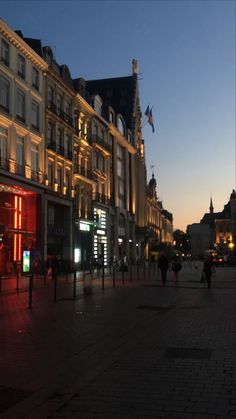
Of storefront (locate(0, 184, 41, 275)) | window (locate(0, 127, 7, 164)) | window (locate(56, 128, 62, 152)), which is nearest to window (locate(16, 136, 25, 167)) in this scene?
window (locate(0, 127, 7, 164))

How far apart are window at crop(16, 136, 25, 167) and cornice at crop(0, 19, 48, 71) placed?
20.5 ft

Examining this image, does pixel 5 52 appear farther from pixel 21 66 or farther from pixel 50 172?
pixel 50 172

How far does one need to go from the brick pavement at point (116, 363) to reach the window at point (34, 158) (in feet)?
78.5

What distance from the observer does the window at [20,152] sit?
115ft

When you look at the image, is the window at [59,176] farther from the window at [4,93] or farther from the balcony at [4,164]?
the window at [4,93]

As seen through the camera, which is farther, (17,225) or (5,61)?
(17,225)

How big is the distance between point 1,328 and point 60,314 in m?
2.74

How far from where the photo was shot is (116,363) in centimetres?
761

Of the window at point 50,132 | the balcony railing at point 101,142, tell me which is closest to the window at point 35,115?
the window at point 50,132

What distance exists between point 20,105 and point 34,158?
13.4 ft

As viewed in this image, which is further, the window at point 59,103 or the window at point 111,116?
the window at point 111,116

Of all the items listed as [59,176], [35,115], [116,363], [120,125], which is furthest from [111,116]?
[116,363]

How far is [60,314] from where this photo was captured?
44.2 feet

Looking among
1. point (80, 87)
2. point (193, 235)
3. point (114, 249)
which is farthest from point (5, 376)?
point (193, 235)
